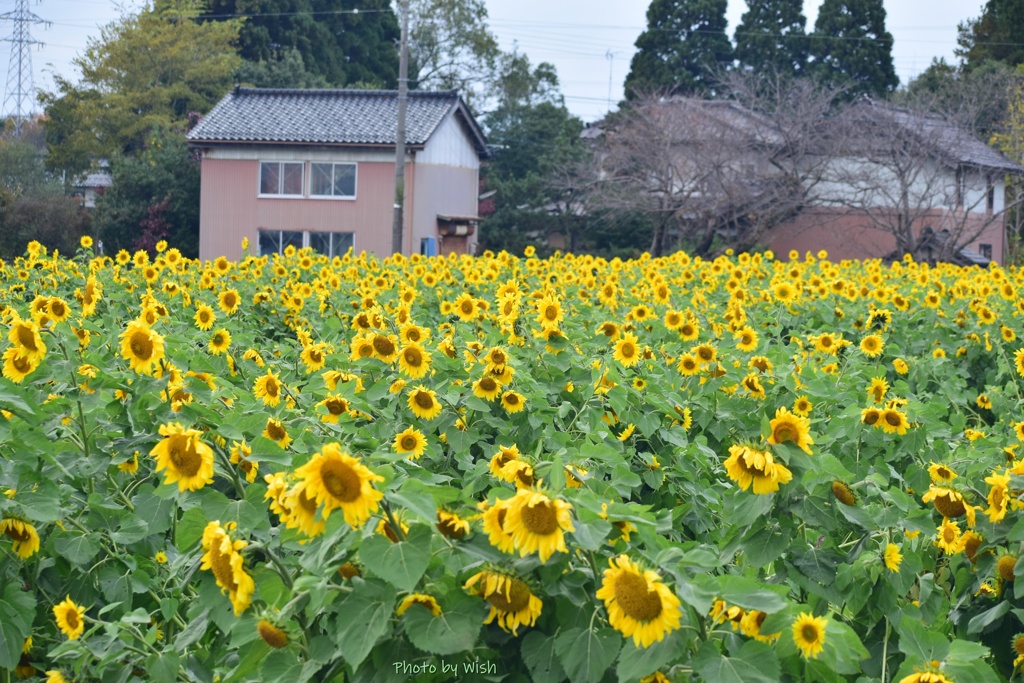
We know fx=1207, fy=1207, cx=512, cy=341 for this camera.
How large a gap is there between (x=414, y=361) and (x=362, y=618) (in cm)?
231

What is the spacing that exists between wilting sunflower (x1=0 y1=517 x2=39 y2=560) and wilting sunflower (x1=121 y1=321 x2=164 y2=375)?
57cm

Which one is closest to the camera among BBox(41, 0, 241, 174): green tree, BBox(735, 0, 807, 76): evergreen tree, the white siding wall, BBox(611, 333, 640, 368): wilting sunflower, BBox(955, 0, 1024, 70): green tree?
BBox(611, 333, 640, 368): wilting sunflower

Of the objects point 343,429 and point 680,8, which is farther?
point 680,8

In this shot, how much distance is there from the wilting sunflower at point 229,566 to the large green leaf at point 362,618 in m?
0.16

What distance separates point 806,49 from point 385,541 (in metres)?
47.9

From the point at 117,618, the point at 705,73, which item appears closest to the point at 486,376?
the point at 117,618

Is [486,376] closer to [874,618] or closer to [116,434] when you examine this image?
[116,434]

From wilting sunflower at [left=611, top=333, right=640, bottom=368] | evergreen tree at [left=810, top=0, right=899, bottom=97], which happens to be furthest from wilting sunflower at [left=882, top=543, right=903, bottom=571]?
evergreen tree at [left=810, top=0, right=899, bottom=97]

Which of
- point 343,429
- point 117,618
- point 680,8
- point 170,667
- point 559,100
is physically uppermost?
point 680,8

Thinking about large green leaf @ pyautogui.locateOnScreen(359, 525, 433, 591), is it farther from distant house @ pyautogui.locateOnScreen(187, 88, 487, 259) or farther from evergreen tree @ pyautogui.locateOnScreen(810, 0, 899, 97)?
evergreen tree @ pyautogui.locateOnScreen(810, 0, 899, 97)

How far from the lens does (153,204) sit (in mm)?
32625

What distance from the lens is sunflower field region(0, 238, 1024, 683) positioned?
1721 millimetres

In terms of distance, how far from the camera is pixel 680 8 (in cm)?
4703

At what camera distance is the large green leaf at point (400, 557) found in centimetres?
166
